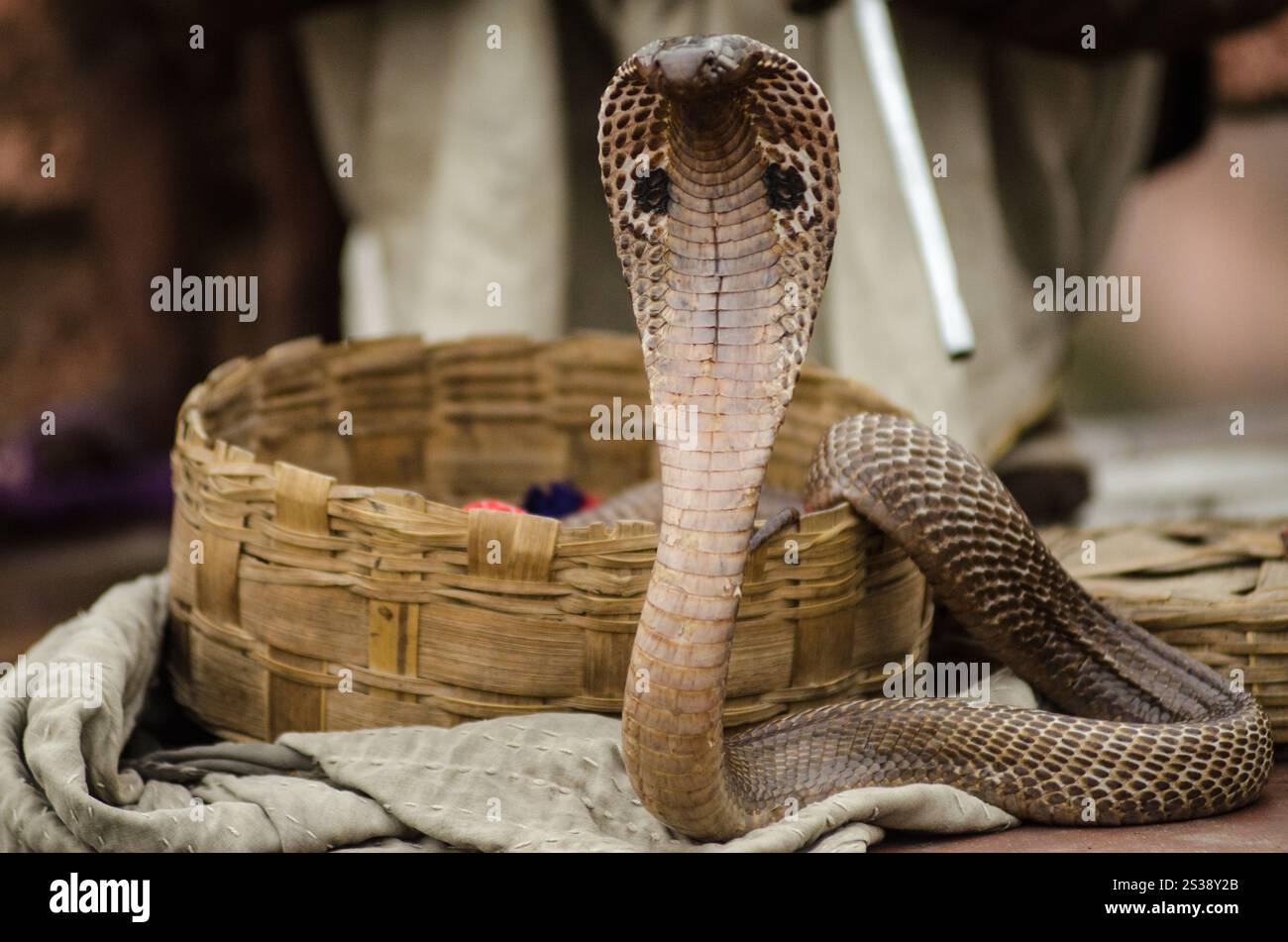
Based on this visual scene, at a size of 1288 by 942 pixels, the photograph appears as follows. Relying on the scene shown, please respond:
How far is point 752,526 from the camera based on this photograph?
4.92 ft

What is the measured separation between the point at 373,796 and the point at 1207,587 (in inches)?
48.2

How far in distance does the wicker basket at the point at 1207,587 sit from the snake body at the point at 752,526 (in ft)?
0.44

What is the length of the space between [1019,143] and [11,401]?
124 inches

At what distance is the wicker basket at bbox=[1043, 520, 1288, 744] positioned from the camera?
6.63ft

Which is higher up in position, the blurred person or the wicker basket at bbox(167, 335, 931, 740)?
the blurred person

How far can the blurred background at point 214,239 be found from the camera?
3.33m

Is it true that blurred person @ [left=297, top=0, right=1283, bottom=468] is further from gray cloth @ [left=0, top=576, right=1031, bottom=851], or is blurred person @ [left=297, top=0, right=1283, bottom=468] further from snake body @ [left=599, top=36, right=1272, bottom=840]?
gray cloth @ [left=0, top=576, right=1031, bottom=851]

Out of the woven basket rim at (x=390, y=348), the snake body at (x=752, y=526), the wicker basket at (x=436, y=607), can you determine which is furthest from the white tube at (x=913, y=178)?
the wicker basket at (x=436, y=607)

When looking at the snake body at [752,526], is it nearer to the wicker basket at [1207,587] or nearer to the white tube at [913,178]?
the wicker basket at [1207,587]

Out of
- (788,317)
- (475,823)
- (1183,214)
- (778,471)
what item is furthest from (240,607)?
(1183,214)

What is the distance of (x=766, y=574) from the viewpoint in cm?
176

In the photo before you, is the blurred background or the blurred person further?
the blurred background

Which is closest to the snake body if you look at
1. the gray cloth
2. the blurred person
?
the gray cloth

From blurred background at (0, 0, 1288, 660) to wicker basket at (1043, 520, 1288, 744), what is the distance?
0.97m
